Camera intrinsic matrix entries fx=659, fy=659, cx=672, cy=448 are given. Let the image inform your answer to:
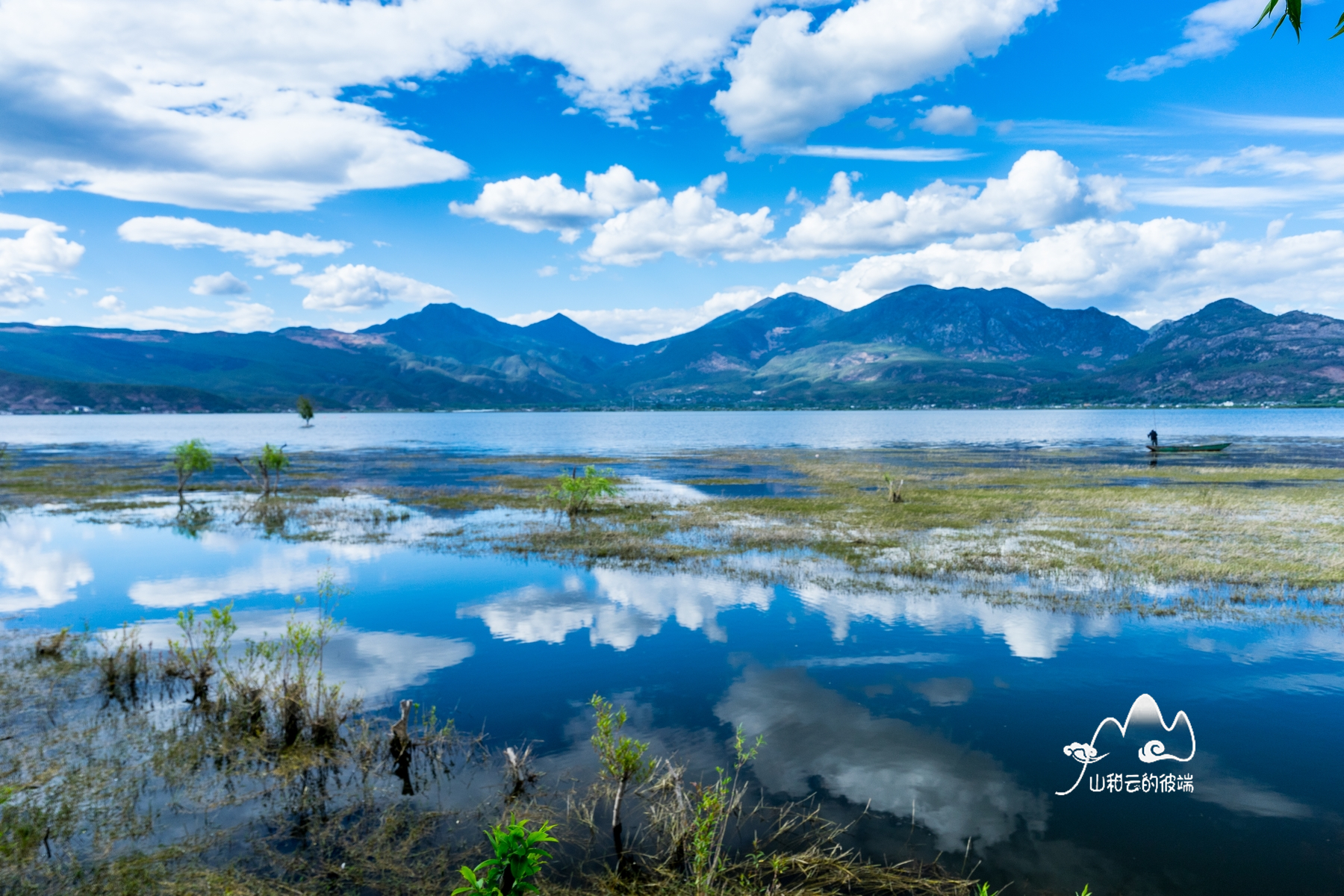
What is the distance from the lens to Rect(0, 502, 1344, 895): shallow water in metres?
13.3

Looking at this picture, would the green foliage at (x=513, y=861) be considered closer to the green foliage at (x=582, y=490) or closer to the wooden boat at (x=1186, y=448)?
the green foliage at (x=582, y=490)

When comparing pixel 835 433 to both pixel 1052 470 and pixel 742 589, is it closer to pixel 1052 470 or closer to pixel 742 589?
pixel 1052 470

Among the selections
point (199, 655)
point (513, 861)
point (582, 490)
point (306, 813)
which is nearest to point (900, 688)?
point (513, 861)

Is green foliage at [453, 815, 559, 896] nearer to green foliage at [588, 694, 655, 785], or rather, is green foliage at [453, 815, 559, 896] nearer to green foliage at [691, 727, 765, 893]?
green foliage at [588, 694, 655, 785]

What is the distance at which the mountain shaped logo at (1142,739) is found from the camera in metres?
16.3

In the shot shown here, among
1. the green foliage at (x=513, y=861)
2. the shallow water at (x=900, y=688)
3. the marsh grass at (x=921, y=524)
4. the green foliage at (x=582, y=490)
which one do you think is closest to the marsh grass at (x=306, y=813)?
the shallow water at (x=900, y=688)

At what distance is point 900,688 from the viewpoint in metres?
20.1

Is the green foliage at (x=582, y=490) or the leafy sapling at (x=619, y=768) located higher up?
the green foliage at (x=582, y=490)

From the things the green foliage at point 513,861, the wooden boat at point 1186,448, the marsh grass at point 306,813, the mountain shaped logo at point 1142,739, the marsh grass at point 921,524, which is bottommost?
the mountain shaped logo at point 1142,739

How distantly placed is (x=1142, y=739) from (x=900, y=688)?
19.9 feet

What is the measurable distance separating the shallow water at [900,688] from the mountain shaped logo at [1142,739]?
0.12 meters

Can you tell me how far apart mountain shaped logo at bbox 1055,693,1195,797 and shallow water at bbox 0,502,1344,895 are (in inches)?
4.6

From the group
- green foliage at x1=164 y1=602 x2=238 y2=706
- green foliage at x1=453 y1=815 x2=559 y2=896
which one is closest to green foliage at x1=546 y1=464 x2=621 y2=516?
green foliage at x1=164 y1=602 x2=238 y2=706

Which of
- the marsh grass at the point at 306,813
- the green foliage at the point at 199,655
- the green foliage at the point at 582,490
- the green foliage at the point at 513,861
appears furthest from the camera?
the green foliage at the point at 582,490
